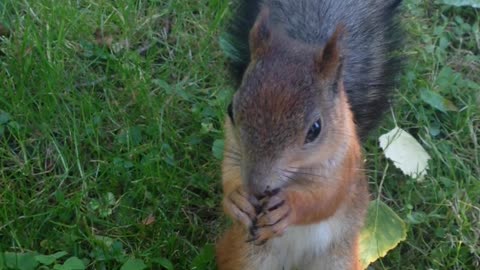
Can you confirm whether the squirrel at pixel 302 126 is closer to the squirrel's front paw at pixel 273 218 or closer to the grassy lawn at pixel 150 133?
the squirrel's front paw at pixel 273 218

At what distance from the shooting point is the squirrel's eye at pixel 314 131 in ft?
5.42

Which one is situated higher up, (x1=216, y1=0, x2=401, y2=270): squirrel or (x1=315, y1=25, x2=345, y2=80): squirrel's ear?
(x1=315, y1=25, x2=345, y2=80): squirrel's ear

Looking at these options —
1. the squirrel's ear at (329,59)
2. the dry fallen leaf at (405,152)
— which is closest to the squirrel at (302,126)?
the squirrel's ear at (329,59)

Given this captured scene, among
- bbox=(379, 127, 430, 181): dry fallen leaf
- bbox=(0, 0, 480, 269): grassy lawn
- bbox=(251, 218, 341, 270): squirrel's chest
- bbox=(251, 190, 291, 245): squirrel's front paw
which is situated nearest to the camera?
bbox=(251, 190, 291, 245): squirrel's front paw

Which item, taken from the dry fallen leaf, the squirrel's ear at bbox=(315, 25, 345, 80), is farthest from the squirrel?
the dry fallen leaf

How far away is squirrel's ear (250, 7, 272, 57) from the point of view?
1.73 m

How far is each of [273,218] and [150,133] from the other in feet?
2.36

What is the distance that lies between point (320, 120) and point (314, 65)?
0.35ft

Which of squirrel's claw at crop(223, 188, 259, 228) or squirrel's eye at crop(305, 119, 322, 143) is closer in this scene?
squirrel's eye at crop(305, 119, 322, 143)

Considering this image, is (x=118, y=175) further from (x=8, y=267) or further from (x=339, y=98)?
(x=339, y=98)

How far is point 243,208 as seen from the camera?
1.84 m

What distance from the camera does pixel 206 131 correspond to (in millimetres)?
2484

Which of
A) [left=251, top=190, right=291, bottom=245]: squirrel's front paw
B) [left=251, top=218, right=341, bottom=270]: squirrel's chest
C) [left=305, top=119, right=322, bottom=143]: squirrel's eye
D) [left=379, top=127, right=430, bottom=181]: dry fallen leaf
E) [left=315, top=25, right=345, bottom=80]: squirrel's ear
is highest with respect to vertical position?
[left=315, top=25, right=345, bottom=80]: squirrel's ear

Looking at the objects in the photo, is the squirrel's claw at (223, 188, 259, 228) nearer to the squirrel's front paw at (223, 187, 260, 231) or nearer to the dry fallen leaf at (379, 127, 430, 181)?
the squirrel's front paw at (223, 187, 260, 231)
